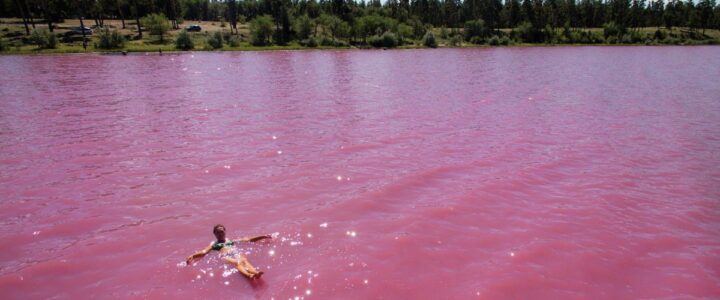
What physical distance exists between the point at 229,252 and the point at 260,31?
124558mm

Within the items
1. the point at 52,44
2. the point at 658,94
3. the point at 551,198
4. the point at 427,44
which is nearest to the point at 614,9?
the point at 427,44

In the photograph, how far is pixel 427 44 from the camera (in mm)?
130500

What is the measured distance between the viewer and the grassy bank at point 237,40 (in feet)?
329

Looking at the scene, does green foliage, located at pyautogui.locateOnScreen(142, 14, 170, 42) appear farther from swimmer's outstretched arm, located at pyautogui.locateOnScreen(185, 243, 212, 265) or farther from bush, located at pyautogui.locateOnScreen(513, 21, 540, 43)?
swimmer's outstretched arm, located at pyautogui.locateOnScreen(185, 243, 212, 265)

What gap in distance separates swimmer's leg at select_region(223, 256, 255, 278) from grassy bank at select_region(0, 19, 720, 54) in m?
102

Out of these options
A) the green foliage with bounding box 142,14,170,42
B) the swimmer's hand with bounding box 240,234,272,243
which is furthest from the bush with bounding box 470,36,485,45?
the swimmer's hand with bounding box 240,234,272,243

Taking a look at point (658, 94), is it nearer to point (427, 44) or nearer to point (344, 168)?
point (344, 168)

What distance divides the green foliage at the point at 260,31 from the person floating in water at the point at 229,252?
12297 cm

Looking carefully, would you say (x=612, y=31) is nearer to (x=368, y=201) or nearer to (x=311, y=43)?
(x=311, y=43)

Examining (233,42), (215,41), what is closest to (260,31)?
(233,42)

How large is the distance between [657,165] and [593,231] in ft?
22.5

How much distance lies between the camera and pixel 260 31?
414 feet

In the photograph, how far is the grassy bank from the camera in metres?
100

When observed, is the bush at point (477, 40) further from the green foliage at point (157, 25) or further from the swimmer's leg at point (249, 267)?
the swimmer's leg at point (249, 267)
